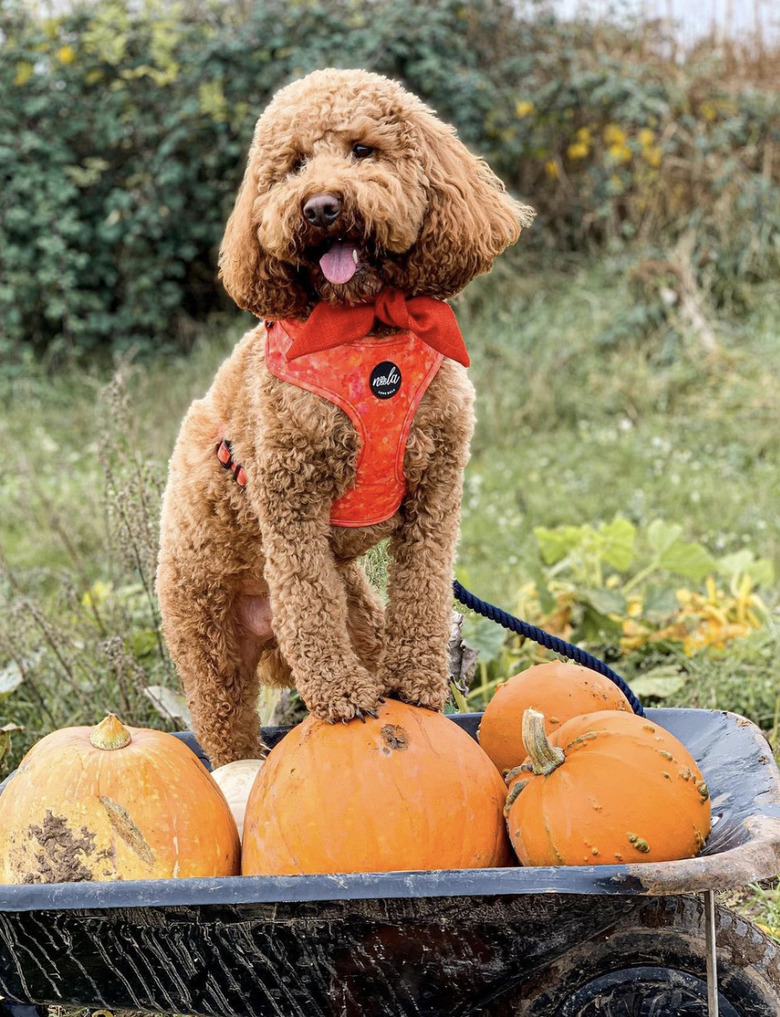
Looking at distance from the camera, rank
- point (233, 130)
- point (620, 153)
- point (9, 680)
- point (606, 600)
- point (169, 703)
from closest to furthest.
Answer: point (169, 703)
point (9, 680)
point (606, 600)
point (233, 130)
point (620, 153)

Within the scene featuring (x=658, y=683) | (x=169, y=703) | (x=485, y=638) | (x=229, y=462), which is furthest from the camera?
(x=485, y=638)

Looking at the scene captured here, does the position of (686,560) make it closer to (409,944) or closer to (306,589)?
(306,589)

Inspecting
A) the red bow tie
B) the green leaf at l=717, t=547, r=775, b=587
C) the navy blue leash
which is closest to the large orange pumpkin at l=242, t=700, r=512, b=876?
the navy blue leash

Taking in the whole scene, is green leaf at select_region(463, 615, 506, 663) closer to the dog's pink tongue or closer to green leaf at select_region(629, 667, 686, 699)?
green leaf at select_region(629, 667, 686, 699)

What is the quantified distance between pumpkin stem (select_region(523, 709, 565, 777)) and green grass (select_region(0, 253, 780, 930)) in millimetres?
1066

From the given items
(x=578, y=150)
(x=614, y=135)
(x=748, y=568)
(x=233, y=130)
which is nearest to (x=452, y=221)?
(x=748, y=568)

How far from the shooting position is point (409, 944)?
182 centimetres

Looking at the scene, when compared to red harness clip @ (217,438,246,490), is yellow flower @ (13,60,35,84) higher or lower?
higher

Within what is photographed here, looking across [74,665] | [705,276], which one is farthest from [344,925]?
[705,276]

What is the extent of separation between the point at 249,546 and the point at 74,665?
4.88ft

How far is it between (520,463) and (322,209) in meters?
4.29

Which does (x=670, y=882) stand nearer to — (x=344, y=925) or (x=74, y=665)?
(x=344, y=925)

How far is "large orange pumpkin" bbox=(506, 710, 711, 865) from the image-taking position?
1.87 m

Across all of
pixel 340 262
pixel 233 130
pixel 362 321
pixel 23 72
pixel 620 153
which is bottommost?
pixel 362 321
